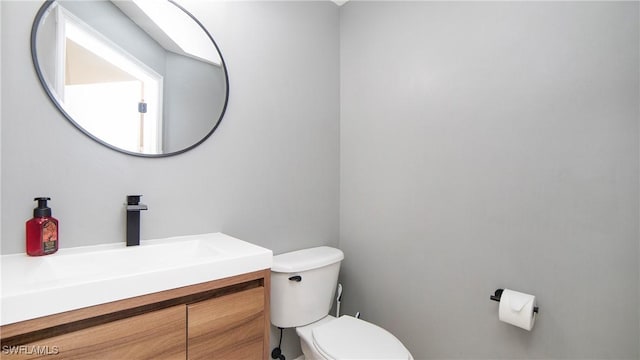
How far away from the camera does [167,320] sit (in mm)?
841

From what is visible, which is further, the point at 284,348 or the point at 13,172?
the point at 284,348

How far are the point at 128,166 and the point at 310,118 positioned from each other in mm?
1030

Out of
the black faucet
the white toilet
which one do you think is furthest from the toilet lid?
the black faucet

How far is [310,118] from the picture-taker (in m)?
1.83

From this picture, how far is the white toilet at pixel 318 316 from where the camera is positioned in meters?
1.26

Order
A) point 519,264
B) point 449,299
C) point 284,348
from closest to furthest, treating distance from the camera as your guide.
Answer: point 519,264 < point 449,299 < point 284,348

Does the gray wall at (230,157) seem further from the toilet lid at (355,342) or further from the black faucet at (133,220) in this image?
the toilet lid at (355,342)

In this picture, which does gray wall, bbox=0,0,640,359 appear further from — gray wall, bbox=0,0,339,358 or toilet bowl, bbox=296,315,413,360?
toilet bowl, bbox=296,315,413,360

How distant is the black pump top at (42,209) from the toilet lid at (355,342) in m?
1.17

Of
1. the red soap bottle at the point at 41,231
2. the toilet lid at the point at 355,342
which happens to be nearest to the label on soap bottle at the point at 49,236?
the red soap bottle at the point at 41,231

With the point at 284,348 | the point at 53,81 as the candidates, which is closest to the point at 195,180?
the point at 53,81

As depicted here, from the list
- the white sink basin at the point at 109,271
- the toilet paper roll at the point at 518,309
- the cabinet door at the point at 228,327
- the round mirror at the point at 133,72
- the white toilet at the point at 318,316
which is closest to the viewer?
the white sink basin at the point at 109,271

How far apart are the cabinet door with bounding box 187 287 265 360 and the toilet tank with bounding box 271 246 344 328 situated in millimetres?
386

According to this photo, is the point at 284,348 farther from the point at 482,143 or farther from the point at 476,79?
the point at 476,79
